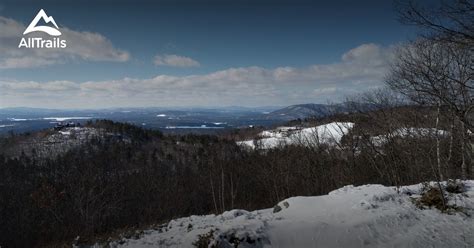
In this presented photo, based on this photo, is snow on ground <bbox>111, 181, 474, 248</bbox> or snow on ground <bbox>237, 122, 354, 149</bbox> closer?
snow on ground <bbox>111, 181, 474, 248</bbox>

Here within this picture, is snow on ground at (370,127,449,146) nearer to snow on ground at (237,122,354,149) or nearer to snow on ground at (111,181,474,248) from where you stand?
snow on ground at (237,122,354,149)

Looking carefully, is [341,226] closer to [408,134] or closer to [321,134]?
[408,134]

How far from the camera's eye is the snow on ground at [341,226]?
348 inches

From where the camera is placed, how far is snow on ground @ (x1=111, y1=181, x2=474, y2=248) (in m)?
Answer: 8.84

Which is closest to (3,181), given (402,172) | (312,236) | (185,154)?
(185,154)

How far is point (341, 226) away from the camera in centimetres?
952

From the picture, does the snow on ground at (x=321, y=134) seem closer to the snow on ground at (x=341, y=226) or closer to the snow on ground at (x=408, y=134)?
the snow on ground at (x=408, y=134)

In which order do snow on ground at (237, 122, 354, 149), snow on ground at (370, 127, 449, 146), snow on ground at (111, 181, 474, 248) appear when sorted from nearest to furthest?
snow on ground at (111, 181, 474, 248), snow on ground at (370, 127, 449, 146), snow on ground at (237, 122, 354, 149)

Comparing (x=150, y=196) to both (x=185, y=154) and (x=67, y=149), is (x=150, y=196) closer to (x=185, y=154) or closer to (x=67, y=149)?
(x=185, y=154)

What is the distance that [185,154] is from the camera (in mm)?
120500

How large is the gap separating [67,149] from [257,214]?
14415 cm

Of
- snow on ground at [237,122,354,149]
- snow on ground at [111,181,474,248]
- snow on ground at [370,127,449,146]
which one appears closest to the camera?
snow on ground at [111,181,474,248]

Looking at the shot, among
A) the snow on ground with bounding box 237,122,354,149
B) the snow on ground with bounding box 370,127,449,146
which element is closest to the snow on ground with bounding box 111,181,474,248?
the snow on ground with bounding box 370,127,449,146

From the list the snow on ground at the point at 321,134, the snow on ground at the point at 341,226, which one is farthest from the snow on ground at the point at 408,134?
the snow on ground at the point at 341,226
